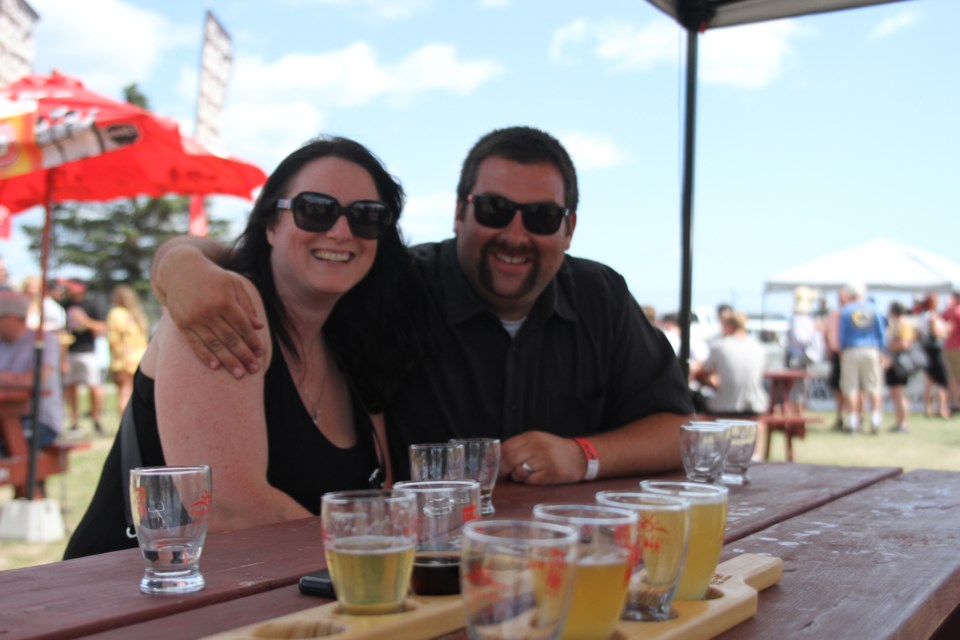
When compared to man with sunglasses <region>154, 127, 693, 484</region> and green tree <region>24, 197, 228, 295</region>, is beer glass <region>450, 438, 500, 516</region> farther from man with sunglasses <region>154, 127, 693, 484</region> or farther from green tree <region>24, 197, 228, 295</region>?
green tree <region>24, 197, 228, 295</region>

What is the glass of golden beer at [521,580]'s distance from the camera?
878 millimetres

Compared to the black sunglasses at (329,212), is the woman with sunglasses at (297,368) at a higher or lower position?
lower

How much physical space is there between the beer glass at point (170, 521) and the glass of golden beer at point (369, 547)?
31 cm

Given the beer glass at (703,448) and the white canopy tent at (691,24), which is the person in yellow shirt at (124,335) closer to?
the white canopy tent at (691,24)

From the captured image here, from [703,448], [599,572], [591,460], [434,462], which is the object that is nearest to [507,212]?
[591,460]

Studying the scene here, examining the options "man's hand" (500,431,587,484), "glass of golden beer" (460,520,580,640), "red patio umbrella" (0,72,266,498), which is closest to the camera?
"glass of golden beer" (460,520,580,640)

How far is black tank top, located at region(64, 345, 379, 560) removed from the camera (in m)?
2.10

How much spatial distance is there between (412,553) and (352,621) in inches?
4.1

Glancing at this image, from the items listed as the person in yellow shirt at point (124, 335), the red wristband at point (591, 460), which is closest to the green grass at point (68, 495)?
the person in yellow shirt at point (124, 335)

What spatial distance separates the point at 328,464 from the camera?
2.30 meters

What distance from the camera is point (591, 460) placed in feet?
8.28

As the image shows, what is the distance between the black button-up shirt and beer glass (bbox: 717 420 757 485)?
0.34m

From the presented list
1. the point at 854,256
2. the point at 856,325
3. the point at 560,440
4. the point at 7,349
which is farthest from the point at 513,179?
the point at 854,256

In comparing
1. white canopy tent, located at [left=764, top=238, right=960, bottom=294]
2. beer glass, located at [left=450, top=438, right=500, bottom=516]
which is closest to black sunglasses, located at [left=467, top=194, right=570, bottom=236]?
beer glass, located at [left=450, top=438, right=500, bottom=516]
